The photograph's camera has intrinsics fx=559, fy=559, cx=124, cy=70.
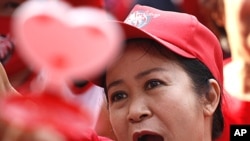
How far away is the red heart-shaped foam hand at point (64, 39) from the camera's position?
0.38 m

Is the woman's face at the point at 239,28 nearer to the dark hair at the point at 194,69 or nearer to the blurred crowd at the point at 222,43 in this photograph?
the blurred crowd at the point at 222,43

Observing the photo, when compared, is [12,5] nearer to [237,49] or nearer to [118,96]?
[118,96]

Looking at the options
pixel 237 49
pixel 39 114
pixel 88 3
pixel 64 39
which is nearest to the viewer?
pixel 39 114

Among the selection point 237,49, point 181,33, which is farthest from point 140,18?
point 237,49

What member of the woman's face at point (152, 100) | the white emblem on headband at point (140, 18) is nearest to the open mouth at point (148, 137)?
the woman's face at point (152, 100)

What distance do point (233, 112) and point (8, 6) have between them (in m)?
0.24

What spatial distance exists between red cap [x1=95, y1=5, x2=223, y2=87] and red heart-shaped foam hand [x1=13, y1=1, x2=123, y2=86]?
0.04 meters

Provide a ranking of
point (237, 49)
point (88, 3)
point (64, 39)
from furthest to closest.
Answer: point (237, 49)
point (88, 3)
point (64, 39)

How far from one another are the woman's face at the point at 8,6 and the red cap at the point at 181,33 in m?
0.10

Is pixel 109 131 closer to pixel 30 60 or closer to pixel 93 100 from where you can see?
pixel 93 100

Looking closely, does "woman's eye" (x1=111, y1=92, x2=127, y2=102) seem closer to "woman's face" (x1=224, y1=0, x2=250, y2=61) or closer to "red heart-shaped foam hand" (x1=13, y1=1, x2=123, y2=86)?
"red heart-shaped foam hand" (x1=13, y1=1, x2=123, y2=86)

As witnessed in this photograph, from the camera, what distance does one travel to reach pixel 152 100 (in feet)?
1.50

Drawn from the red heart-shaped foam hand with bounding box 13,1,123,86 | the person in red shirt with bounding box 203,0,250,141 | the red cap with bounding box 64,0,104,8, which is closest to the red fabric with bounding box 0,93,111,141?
the red heart-shaped foam hand with bounding box 13,1,123,86

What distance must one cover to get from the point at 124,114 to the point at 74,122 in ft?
0.52
